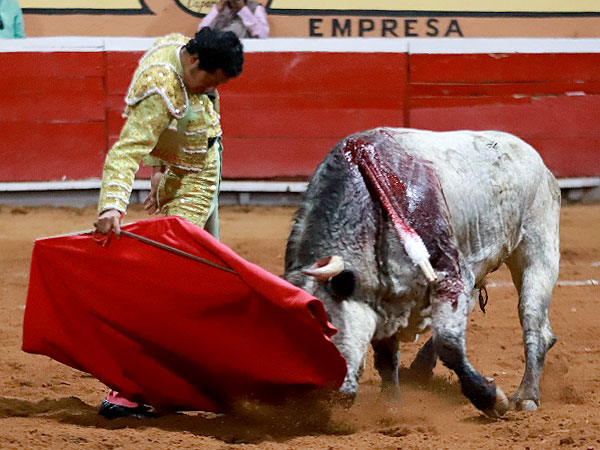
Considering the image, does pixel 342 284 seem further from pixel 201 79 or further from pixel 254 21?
pixel 254 21

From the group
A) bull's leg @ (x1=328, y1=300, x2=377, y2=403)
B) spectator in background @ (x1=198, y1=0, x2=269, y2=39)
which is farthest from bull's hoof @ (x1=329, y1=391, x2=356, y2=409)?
spectator in background @ (x1=198, y1=0, x2=269, y2=39)

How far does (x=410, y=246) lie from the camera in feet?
9.93

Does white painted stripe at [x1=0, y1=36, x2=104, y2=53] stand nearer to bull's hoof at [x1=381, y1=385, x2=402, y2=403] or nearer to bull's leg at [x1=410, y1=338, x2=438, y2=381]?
bull's leg at [x1=410, y1=338, x2=438, y2=381]

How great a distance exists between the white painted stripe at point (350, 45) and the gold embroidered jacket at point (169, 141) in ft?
14.0

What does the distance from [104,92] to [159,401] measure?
188 inches

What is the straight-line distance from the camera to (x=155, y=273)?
2982 millimetres

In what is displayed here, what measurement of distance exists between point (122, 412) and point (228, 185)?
4591 millimetres

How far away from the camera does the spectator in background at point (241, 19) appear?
26.0ft

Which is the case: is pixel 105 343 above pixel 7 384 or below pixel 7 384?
above

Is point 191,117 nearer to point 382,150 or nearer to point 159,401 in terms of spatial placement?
point 382,150

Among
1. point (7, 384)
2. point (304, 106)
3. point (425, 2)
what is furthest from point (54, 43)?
Answer: point (7, 384)

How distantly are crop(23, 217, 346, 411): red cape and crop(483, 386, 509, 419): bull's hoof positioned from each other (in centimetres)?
52

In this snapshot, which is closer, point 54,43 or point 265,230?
point 265,230

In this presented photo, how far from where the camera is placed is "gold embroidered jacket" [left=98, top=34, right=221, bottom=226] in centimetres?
297
